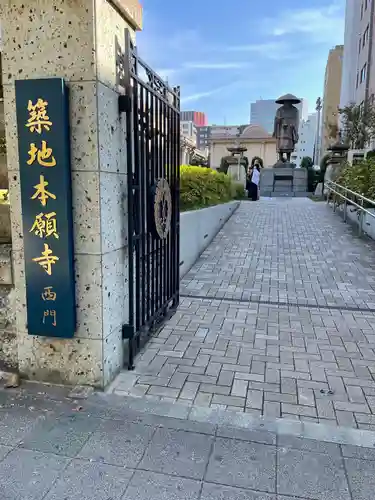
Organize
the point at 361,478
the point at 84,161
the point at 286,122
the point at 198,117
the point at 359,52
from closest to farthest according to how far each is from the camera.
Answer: the point at 361,478
the point at 84,161
the point at 286,122
the point at 359,52
the point at 198,117

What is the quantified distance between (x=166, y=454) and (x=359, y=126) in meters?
20.1

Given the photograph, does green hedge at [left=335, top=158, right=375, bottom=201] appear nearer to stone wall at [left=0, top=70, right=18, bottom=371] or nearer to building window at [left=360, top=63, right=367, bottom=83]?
stone wall at [left=0, top=70, right=18, bottom=371]

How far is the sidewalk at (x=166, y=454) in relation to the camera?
1.91 metres

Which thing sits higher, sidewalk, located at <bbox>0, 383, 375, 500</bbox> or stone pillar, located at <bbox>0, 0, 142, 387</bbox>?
stone pillar, located at <bbox>0, 0, 142, 387</bbox>

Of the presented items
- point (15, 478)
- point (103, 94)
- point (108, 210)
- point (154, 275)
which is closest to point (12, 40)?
point (103, 94)

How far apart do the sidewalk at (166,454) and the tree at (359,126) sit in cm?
1885

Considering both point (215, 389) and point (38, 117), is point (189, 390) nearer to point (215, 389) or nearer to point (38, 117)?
point (215, 389)

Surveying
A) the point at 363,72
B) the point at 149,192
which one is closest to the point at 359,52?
the point at 363,72

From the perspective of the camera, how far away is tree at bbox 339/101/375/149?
18.6m

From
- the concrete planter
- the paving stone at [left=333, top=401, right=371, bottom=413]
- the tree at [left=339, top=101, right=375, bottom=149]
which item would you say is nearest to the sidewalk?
the paving stone at [left=333, top=401, right=371, bottom=413]

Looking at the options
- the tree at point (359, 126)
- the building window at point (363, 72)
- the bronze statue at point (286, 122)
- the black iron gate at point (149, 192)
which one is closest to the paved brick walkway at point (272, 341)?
the black iron gate at point (149, 192)

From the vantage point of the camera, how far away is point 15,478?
1974 mm

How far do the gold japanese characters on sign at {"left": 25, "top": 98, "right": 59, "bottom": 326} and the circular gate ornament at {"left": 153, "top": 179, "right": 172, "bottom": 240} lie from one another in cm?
102

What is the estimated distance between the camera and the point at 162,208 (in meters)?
3.67
